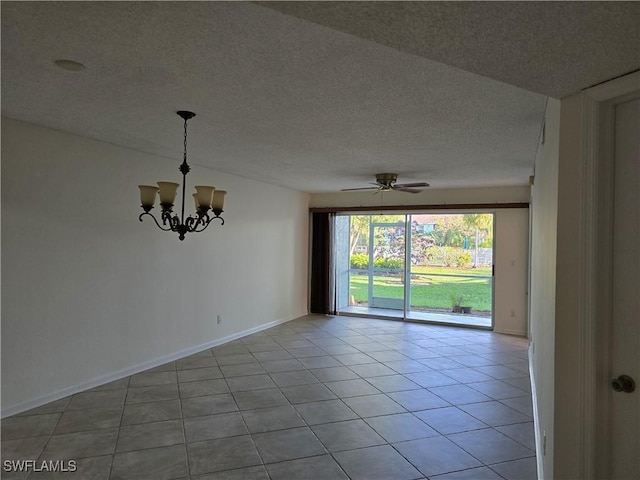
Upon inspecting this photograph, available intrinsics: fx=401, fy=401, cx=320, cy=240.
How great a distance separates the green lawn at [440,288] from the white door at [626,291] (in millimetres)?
6001

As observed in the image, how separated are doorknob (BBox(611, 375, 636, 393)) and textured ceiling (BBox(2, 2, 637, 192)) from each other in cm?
113

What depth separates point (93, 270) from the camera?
12.6 feet

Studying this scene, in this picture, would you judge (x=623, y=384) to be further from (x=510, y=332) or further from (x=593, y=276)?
(x=510, y=332)

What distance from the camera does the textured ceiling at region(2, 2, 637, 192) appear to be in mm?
1639

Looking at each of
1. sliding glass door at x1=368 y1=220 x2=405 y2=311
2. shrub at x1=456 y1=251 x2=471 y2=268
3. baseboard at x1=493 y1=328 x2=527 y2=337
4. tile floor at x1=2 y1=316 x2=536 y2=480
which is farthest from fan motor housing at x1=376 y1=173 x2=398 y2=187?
baseboard at x1=493 y1=328 x2=527 y2=337

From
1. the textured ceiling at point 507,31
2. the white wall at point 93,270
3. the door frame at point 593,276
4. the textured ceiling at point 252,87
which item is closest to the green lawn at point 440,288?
the white wall at point 93,270

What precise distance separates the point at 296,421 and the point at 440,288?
5.30 metres

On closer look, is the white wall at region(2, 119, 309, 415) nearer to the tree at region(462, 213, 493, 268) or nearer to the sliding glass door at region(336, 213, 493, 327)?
the sliding glass door at region(336, 213, 493, 327)

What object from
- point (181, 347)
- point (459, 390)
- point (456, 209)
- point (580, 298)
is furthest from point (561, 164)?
point (456, 209)

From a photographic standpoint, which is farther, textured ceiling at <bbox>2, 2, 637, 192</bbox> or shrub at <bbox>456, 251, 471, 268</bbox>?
shrub at <bbox>456, 251, 471, 268</bbox>

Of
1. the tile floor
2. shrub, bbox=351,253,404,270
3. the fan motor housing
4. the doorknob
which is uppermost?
the fan motor housing

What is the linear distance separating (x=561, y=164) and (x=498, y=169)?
346cm

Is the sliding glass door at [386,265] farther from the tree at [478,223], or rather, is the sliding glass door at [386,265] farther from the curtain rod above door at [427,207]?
the tree at [478,223]

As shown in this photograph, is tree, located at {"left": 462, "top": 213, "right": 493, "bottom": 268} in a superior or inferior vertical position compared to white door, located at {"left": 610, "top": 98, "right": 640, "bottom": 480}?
superior
